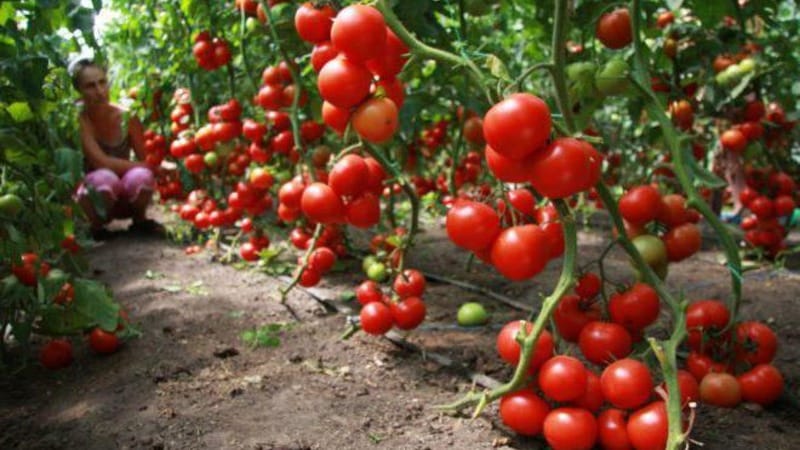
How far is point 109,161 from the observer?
12.9 feet

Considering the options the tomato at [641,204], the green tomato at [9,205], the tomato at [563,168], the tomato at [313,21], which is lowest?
the tomato at [641,204]

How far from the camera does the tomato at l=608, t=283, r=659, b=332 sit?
1.31 metres

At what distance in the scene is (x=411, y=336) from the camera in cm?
210

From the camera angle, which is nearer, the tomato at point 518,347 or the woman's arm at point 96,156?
the tomato at point 518,347

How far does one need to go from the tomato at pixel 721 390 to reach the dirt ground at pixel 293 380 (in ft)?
0.09

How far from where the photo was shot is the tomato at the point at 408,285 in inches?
72.7

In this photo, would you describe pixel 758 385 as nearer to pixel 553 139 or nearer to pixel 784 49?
pixel 553 139

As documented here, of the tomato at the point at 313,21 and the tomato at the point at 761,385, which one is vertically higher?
the tomato at the point at 313,21

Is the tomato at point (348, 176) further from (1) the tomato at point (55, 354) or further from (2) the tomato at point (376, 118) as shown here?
(1) the tomato at point (55, 354)

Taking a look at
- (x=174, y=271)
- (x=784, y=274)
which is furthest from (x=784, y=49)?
(x=174, y=271)

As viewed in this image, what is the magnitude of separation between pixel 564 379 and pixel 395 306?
0.69m

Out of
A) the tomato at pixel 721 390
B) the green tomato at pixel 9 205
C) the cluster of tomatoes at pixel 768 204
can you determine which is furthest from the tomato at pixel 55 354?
the cluster of tomatoes at pixel 768 204

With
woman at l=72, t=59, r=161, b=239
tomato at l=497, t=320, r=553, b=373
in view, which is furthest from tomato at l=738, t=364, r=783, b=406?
woman at l=72, t=59, r=161, b=239

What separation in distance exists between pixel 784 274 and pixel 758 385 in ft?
4.77
